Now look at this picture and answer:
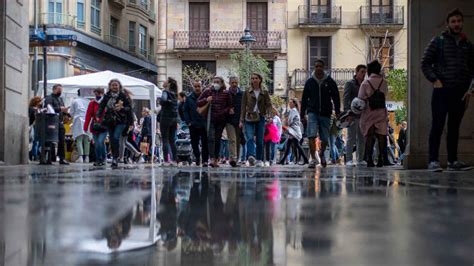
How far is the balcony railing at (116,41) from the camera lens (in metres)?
42.9

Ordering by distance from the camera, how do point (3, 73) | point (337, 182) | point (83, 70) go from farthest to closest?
1. point (83, 70)
2. point (3, 73)
3. point (337, 182)

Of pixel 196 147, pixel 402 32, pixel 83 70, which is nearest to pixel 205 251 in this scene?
pixel 196 147

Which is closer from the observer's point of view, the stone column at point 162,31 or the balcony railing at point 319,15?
the balcony railing at point 319,15

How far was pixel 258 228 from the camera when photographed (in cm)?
398

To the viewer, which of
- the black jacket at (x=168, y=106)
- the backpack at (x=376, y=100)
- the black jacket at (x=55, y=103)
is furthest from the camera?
the black jacket at (x=55, y=103)

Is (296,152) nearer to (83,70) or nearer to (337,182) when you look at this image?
(337,182)

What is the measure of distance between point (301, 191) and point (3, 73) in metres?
8.14

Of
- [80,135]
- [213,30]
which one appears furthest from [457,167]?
[213,30]

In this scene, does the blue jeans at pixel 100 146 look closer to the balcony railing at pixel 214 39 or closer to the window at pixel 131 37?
the balcony railing at pixel 214 39

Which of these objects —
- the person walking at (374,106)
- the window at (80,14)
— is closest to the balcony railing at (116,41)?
the window at (80,14)

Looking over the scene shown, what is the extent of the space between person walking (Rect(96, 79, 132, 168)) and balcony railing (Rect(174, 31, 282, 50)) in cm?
2905

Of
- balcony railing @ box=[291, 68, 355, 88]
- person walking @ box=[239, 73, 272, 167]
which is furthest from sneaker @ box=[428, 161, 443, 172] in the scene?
balcony railing @ box=[291, 68, 355, 88]

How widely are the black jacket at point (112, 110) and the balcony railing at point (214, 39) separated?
95.4 ft

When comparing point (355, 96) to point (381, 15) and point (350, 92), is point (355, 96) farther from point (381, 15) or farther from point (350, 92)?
point (381, 15)
